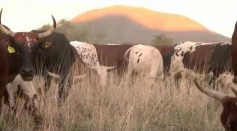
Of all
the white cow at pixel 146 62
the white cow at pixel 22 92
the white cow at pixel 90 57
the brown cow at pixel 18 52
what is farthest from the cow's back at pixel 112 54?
the white cow at pixel 22 92

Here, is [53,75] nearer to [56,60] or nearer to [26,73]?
[56,60]

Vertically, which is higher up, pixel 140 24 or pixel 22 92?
pixel 22 92

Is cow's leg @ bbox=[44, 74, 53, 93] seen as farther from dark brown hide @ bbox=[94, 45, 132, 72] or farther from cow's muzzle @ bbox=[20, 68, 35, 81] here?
dark brown hide @ bbox=[94, 45, 132, 72]

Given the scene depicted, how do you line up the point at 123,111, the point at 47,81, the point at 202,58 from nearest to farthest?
the point at 123,111
the point at 47,81
the point at 202,58

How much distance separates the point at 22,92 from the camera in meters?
8.90

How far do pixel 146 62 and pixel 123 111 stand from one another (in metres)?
7.35

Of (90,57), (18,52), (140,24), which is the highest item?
(18,52)

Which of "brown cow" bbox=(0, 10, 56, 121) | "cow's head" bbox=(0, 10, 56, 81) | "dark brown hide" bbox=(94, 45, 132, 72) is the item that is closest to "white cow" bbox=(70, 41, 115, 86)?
"dark brown hide" bbox=(94, 45, 132, 72)

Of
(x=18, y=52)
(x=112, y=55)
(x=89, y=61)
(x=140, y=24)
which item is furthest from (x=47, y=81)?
(x=140, y=24)

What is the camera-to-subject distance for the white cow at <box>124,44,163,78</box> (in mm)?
15453

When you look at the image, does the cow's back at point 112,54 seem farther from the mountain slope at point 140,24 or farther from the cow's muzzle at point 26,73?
the mountain slope at point 140,24

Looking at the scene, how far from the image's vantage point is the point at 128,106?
8.78m

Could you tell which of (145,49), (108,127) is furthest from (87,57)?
(108,127)

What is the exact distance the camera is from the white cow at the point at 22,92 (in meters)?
8.68
